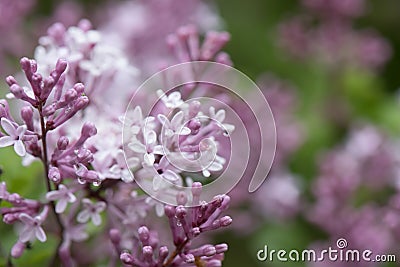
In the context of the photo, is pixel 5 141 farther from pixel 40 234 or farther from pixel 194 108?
pixel 194 108

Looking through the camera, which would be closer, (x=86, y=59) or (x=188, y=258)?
(x=188, y=258)

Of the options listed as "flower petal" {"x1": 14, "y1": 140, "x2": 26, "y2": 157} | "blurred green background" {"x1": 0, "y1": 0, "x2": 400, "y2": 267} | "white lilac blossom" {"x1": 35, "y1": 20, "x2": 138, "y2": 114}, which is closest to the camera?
"flower petal" {"x1": 14, "y1": 140, "x2": 26, "y2": 157}

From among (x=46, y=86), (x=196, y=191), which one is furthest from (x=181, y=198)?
(x=46, y=86)

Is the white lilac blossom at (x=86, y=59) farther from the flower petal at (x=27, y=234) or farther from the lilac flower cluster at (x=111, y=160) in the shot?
the flower petal at (x=27, y=234)

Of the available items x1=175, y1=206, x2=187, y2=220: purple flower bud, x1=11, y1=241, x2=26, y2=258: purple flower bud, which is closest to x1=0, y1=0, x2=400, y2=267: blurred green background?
x1=11, y1=241, x2=26, y2=258: purple flower bud

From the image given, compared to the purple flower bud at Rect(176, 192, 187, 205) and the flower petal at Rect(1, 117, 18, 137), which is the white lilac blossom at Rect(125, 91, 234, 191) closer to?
the purple flower bud at Rect(176, 192, 187, 205)

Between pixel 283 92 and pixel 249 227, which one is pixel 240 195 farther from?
pixel 283 92

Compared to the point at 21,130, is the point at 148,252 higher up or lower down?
lower down

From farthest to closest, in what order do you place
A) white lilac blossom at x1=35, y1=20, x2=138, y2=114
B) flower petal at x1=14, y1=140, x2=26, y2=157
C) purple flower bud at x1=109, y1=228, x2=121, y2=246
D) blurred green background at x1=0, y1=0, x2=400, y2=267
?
blurred green background at x1=0, y1=0, x2=400, y2=267 → white lilac blossom at x1=35, y1=20, x2=138, y2=114 → purple flower bud at x1=109, y1=228, x2=121, y2=246 → flower petal at x1=14, y1=140, x2=26, y2=157
